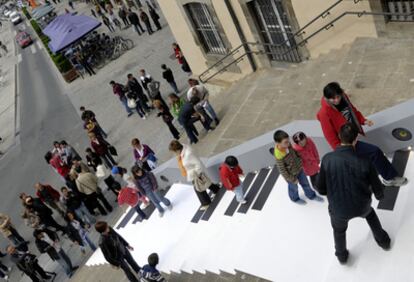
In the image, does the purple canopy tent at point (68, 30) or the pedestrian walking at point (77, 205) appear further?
the purple canopy tent at point (68, 30)

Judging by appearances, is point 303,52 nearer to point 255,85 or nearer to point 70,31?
point 255,85

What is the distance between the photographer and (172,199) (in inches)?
407

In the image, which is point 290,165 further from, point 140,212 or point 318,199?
point 140,212

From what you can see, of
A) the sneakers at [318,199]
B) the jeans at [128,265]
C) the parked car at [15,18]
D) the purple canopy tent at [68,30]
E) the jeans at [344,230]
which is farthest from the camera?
the parked car at [15,18]

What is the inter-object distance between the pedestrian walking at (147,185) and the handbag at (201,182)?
1.52m

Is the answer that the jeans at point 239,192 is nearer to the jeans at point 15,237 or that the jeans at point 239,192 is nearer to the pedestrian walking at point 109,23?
the jeans at point 15,237

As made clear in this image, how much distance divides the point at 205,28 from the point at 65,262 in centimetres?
883

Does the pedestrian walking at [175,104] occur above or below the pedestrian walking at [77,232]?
above

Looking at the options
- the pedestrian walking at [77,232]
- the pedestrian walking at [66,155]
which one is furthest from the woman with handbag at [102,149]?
the pedestrian walking at [77,232]

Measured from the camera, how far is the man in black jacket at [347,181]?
15.2ft

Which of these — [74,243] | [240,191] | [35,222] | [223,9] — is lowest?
[74,243]

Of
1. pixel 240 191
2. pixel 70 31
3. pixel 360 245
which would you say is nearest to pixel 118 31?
pixel 70 31

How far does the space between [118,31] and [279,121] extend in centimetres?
2180

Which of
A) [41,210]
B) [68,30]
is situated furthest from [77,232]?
[68,30]
